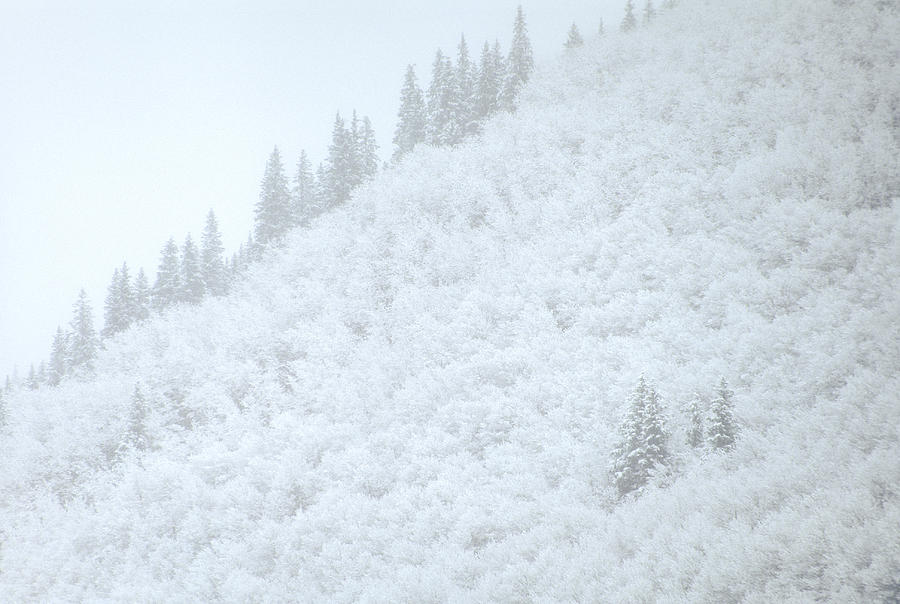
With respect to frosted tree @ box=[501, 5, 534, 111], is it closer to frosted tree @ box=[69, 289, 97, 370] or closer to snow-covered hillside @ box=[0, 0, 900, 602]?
snow-covered hillside @ box=[0, 0, 900, 602]

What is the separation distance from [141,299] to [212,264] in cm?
733

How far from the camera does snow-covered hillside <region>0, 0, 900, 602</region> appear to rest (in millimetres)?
8758

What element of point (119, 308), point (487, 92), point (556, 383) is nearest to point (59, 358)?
point (119, 308)

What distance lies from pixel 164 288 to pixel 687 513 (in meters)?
48.0

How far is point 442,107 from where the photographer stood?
46.2 meters

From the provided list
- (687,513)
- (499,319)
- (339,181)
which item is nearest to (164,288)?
(339,181)

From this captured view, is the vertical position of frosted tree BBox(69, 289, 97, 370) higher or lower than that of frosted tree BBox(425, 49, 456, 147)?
lower

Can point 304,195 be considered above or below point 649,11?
below

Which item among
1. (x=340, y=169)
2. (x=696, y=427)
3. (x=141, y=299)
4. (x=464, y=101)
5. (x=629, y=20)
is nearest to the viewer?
(x=696, y=427)

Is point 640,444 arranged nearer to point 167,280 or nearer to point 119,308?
point 167,280

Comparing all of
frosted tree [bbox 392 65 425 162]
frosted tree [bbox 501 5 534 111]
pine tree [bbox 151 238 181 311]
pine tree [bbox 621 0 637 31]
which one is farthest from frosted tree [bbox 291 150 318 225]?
pine tree [bbox 621 0 637 31]

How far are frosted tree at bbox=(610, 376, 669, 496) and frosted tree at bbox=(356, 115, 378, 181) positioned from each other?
130 feet

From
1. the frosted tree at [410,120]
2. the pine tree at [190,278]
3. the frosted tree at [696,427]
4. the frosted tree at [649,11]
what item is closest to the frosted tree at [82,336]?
the pine tree at [190,278]

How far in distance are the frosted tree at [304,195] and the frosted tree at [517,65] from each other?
19991mm
